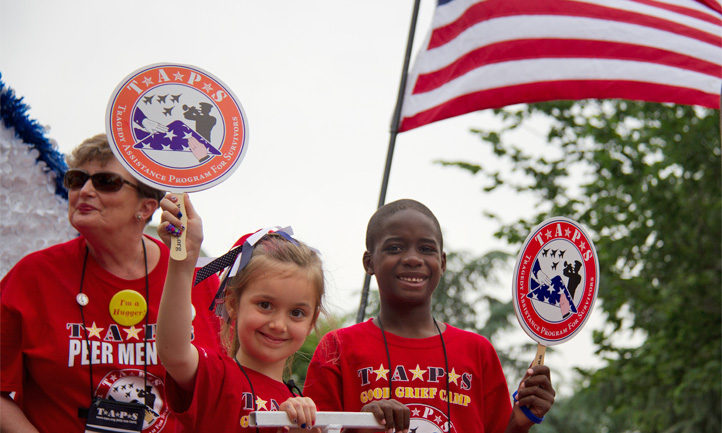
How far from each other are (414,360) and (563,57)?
10.4 feet

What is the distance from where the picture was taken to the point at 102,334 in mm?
3055

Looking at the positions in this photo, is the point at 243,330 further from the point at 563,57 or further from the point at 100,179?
the point at 563,57

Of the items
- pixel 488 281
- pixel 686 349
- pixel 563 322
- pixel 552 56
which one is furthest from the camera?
pixel 488 281

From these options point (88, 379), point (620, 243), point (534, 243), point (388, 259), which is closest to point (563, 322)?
point (534, 243)

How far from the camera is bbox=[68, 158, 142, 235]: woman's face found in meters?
3.13

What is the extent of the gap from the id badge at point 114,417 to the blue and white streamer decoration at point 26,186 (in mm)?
1484

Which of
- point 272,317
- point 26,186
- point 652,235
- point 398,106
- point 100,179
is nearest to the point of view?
point 272,317

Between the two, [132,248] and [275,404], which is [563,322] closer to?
[275,404]

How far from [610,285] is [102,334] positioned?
8.53 m

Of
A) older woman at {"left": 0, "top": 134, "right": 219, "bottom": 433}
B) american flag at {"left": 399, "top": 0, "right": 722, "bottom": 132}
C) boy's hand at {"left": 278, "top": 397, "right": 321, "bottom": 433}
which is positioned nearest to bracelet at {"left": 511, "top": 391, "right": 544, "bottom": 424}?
boy's hand at {"left": 278, "top": 397, "right": 321, "bottom": 433}

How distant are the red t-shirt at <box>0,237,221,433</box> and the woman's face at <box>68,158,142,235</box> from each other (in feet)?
0.59

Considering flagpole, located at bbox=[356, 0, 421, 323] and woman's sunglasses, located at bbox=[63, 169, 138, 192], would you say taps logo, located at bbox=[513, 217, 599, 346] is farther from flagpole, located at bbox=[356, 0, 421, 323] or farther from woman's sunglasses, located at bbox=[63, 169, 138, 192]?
woman's sunglasses, located at bbox=[63, 169, 138, 192]

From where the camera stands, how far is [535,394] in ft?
9.66

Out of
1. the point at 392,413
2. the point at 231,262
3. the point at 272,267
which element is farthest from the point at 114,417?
→ the point at 392,413
